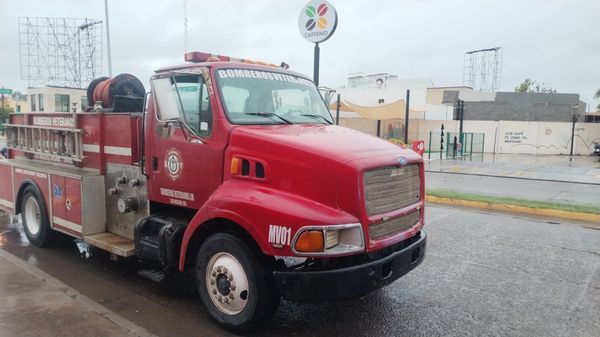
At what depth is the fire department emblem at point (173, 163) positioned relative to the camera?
4766mm

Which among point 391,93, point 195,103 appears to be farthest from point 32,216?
point 391,93

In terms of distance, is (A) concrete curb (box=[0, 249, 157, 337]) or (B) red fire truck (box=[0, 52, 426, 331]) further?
(A) concrete curb (box=[0, 249, 157, 337])

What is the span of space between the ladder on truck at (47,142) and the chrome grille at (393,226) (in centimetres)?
404

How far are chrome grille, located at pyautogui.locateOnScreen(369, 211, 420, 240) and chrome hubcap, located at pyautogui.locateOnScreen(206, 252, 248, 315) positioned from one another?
1136 mm

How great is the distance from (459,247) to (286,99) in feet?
12.4

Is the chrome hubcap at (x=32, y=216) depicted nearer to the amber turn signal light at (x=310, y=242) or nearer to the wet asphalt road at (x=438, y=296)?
the wet asphalt road at (x=438, y=296)

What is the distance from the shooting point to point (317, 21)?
10.7 m

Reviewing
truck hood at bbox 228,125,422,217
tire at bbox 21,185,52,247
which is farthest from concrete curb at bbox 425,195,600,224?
tire at bbox 21,185,52,247

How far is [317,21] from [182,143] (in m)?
6.87

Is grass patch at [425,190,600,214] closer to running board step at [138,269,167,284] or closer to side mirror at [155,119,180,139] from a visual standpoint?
running board step at [138,269,167,284]

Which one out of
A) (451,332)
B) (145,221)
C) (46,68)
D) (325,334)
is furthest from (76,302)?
(46,68)

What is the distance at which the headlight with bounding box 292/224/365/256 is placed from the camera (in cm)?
362

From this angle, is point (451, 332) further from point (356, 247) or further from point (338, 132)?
point (338, 132)

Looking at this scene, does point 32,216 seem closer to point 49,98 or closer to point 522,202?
point 522,202
